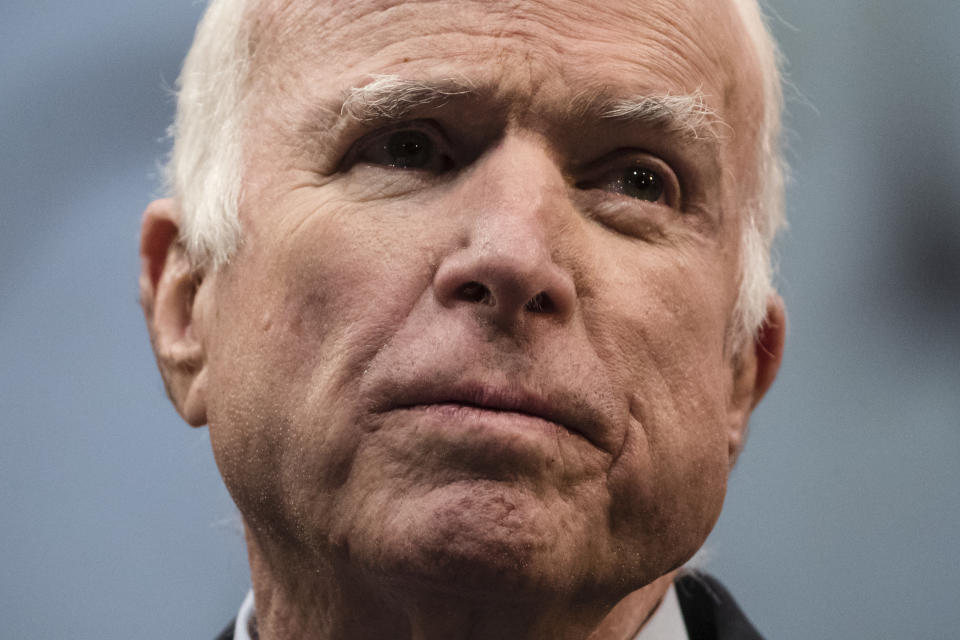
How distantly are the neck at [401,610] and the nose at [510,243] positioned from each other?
1.24 feet

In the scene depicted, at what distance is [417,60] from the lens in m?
1.54

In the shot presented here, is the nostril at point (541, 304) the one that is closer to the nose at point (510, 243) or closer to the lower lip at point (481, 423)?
the nose at point (510, 243)

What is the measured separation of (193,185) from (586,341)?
81cm

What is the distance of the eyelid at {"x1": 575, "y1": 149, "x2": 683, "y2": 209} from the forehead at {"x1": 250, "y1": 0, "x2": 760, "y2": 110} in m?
0.11

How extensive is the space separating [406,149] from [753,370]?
79cm

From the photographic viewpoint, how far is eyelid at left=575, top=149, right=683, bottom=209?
5.27 feet

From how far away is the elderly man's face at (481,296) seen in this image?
1326mm

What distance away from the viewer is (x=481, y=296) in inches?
53.4

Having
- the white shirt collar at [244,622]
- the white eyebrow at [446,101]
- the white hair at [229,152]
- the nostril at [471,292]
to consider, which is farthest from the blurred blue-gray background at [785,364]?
the nostril at [471,292]

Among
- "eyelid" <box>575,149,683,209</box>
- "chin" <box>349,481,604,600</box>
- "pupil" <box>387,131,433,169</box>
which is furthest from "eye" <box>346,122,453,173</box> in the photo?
"chin" <box>349,481,604,600</box>

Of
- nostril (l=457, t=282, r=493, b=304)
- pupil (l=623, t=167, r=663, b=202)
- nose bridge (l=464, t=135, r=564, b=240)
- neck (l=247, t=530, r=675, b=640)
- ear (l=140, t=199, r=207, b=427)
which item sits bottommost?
neck (l=247, t=530, r=675, b=640)

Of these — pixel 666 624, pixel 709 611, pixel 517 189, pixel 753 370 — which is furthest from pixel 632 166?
pixel 709 611

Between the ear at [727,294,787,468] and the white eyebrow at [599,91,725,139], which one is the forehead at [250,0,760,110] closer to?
the white eyebrow at [599,91,725,139]

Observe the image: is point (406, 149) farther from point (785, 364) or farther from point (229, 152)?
point (785, 364)
